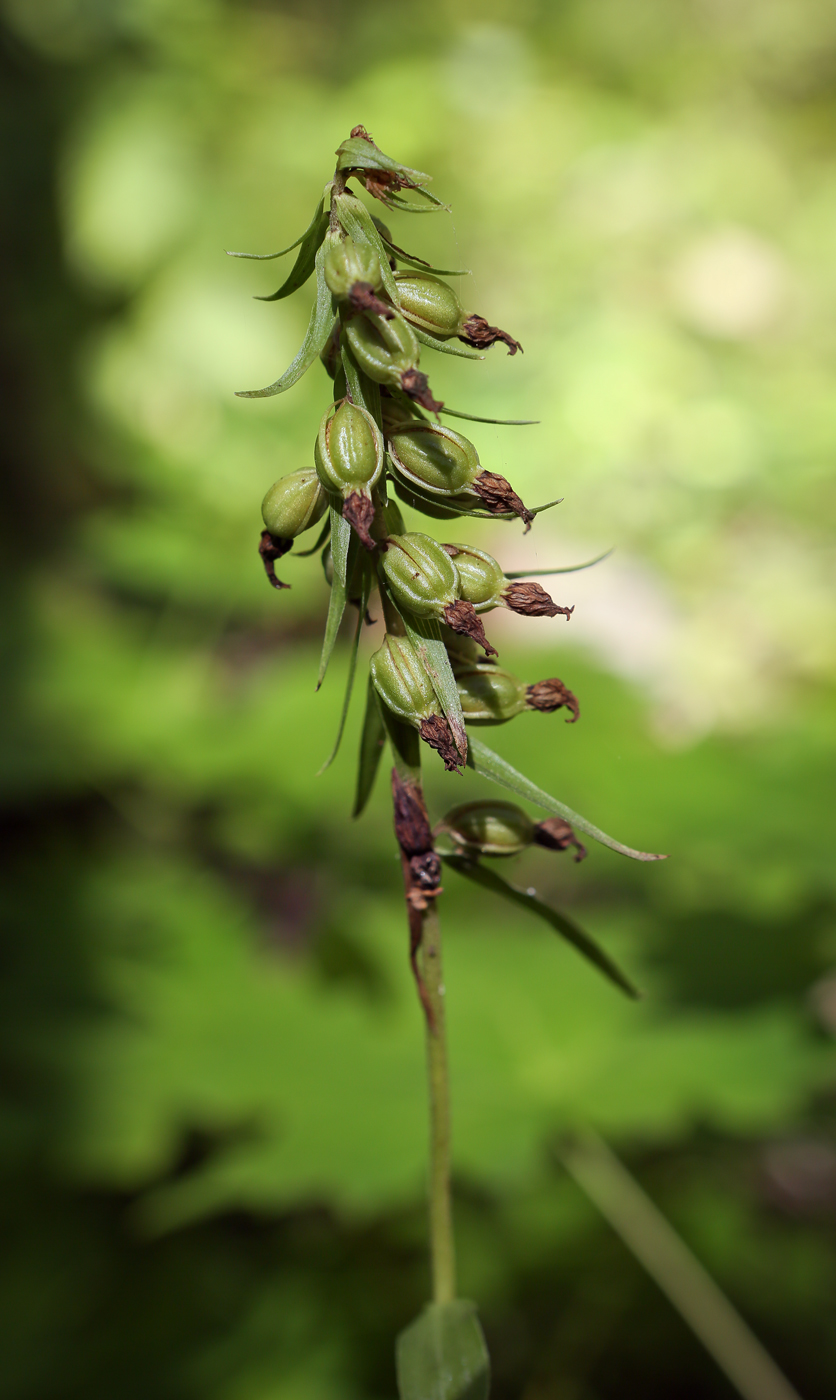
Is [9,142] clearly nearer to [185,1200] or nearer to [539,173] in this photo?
[539,173]

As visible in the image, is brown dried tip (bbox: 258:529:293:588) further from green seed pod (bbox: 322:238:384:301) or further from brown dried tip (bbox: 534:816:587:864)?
brown dried tip (bbox: 534:816:587:864)

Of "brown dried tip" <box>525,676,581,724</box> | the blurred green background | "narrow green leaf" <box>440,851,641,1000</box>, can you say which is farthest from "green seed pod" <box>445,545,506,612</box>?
the blurred green background

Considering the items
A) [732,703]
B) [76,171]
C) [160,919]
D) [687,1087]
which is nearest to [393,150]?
[76,171]

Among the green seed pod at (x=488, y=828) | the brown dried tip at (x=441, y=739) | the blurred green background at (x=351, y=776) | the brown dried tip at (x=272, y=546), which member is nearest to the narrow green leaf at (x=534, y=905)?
the green seed pod at (x=488, y=828)

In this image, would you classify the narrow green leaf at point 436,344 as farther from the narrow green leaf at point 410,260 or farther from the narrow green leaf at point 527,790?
the narrow green leaf at point 527,790

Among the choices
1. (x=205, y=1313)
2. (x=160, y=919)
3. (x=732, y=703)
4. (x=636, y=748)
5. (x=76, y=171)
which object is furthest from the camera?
(x=76, y=171)

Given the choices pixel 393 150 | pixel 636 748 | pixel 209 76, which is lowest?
pixel 636 748
